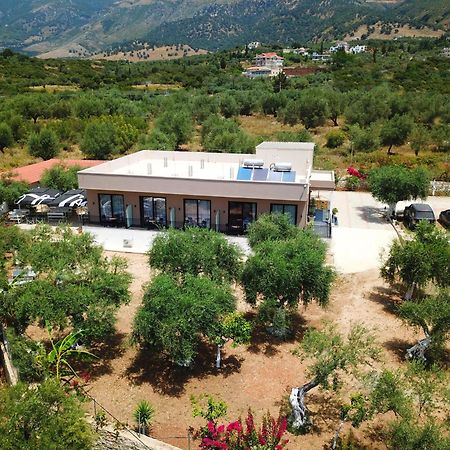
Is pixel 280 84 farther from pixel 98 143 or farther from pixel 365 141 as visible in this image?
pixel 98 143

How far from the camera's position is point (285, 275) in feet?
49.6

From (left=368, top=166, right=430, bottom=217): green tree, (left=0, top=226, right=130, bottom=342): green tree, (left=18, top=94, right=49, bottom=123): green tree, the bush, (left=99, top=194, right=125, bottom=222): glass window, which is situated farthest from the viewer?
(left=18, top=94, right=49, bottom=123): green tree

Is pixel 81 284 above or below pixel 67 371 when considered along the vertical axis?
above

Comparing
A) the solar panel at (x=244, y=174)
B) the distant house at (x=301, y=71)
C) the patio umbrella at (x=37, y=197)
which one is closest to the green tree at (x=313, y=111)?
the solar panel at (x=244, y=174)

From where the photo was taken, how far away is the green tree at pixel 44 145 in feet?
148

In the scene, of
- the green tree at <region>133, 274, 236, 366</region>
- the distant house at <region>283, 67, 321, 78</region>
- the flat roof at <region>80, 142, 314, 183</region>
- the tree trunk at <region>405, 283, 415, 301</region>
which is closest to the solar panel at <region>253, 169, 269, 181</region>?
the flat roof at <region>80, 142, 314, 183</region>

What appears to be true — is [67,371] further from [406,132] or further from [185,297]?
[406,132]

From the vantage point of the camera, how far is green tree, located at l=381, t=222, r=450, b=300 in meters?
17.0

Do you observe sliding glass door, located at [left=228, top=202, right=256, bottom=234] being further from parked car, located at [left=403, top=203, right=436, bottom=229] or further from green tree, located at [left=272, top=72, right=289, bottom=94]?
green tree, located at [left=272, top=72, right=289, bottom=94]

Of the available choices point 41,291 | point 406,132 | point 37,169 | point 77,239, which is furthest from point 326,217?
point 406,132

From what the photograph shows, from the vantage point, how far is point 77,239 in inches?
630

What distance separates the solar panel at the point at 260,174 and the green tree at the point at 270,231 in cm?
820

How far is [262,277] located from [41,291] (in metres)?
7.02

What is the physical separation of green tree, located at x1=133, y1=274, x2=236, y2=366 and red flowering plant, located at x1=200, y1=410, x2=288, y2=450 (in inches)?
94.1
